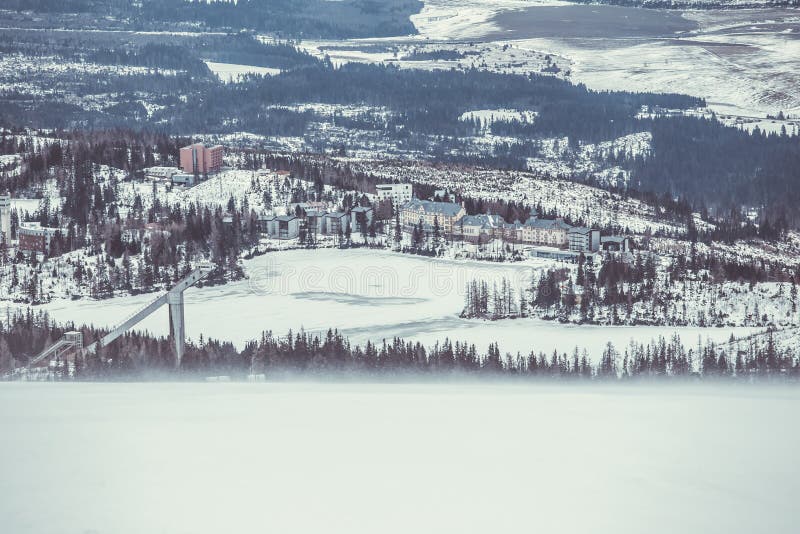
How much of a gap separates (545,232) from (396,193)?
5153 mm

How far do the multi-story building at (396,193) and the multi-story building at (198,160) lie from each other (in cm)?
432

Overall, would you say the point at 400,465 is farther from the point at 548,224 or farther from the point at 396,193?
the point at 396,193

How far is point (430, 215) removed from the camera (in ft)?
68.6

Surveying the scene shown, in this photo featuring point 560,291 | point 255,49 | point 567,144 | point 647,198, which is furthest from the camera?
point 255,49

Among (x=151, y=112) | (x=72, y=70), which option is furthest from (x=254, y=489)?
(x=72, y=70)

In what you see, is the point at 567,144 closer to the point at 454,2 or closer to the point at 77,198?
the point at 77,198

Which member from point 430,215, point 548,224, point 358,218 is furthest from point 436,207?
point 548,224

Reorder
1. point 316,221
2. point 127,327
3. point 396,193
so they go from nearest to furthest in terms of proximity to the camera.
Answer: point 127,327 → point 316,221 → point 396,193

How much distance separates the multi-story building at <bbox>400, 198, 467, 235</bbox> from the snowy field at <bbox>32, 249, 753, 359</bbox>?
2.41 meters

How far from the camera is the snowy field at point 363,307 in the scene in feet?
41.1

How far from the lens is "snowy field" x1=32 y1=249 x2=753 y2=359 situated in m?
12.5

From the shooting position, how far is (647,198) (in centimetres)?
2917

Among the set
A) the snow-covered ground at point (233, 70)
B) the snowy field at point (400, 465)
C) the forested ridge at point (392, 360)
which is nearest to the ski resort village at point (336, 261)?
the forested ridge at point (392, 360)

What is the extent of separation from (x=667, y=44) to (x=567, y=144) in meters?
14.9
